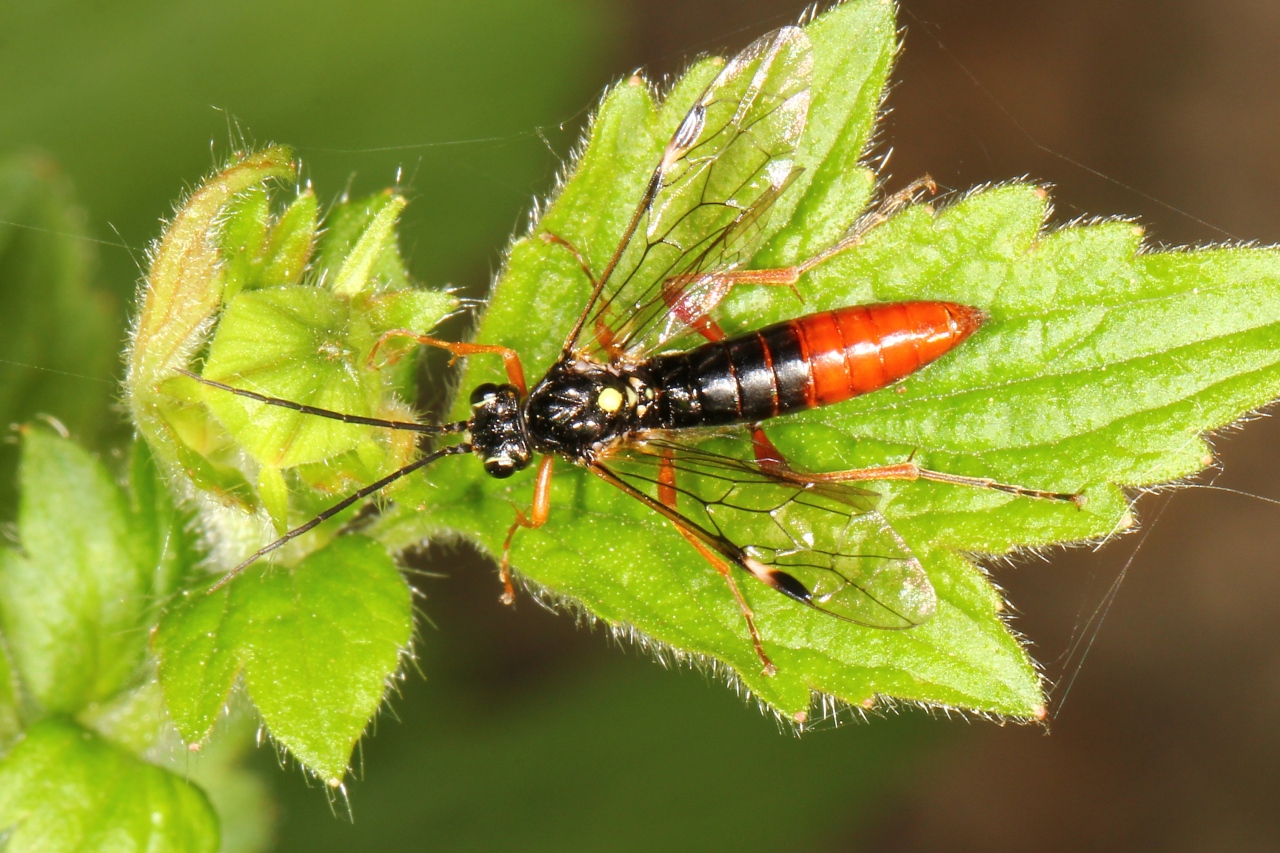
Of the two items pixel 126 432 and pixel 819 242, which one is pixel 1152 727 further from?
pixel 126 432

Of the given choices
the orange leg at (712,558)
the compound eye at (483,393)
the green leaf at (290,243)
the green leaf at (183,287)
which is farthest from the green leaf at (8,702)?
the orange leg at (712,558)

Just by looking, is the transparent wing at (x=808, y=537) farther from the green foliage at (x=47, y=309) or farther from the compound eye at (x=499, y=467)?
the green foliage at (x=47, y=309)

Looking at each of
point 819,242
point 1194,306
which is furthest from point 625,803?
point 1194,306

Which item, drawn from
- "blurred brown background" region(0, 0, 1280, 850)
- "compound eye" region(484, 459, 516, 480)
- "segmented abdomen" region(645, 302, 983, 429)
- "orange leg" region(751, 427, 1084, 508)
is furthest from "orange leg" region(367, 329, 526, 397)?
"blurred brown background" region(0, 0, 1280, 850)

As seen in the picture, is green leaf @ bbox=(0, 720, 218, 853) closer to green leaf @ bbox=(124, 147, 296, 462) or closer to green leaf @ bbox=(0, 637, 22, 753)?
green leaf @ bbox=(0, 637, 22, 753)

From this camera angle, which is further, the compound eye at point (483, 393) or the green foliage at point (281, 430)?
the compound eye at point (483, 393)
